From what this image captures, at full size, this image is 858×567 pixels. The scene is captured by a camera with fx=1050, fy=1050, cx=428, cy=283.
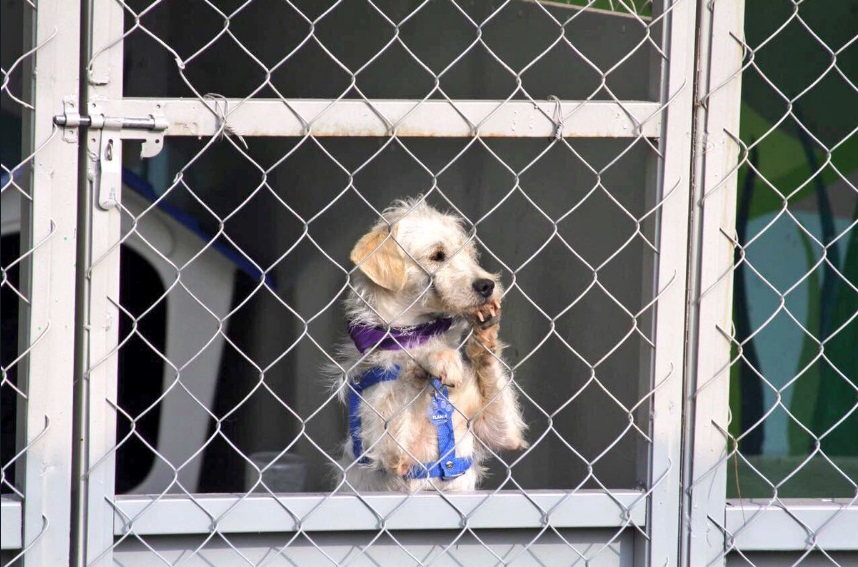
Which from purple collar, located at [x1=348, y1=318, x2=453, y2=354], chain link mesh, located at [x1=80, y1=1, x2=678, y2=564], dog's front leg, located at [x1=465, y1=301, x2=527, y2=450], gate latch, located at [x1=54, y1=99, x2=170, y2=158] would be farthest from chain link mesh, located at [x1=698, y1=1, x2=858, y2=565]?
gate latch, located at [x1=54, y1=99, x2=170, y2=158]

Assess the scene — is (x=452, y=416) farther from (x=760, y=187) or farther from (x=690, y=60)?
(x=760, y=187)

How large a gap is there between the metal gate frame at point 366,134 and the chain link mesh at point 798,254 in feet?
7.95

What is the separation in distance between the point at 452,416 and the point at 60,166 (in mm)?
1547

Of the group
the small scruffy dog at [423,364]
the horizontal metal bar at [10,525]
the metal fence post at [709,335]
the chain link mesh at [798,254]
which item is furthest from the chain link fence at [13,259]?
the chain link mesh at [798,254]

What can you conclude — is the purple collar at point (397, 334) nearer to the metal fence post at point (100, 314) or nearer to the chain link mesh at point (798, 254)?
the metal fence post at point (100, 314)

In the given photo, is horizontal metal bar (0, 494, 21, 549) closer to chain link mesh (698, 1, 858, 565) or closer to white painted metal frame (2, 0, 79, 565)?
white painted metal frame (2, 0, 79, 565)

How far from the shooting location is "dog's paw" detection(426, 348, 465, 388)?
10.3 ft

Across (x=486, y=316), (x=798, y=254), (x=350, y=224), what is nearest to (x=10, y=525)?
(x=486, y=316)

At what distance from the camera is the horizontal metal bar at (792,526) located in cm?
268

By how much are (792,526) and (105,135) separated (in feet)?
6.43

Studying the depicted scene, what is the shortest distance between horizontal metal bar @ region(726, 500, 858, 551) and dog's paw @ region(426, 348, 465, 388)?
2.85ft

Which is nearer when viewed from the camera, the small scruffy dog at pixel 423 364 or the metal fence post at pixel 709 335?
the metal fence post at pixel 709 335

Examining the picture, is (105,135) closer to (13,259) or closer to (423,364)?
(423,364)

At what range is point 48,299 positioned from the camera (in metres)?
2.39
